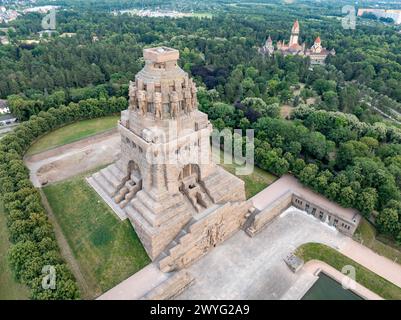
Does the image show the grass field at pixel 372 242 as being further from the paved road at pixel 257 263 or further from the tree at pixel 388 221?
the paved road at pixel 257 263

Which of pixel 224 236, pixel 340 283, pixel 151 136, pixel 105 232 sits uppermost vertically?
pixel 151 136

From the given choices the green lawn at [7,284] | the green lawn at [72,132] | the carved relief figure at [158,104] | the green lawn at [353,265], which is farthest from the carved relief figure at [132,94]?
the green lawn at [72,132]

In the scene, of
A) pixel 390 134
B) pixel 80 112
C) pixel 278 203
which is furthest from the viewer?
pixel 80 112

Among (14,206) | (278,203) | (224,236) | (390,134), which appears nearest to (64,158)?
(14,206)

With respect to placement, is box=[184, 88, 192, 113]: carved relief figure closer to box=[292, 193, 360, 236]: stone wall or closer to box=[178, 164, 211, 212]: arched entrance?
box=[178, 164, 211, 212]: arched entrance

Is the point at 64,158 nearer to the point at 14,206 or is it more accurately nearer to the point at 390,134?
the point at 14,206
